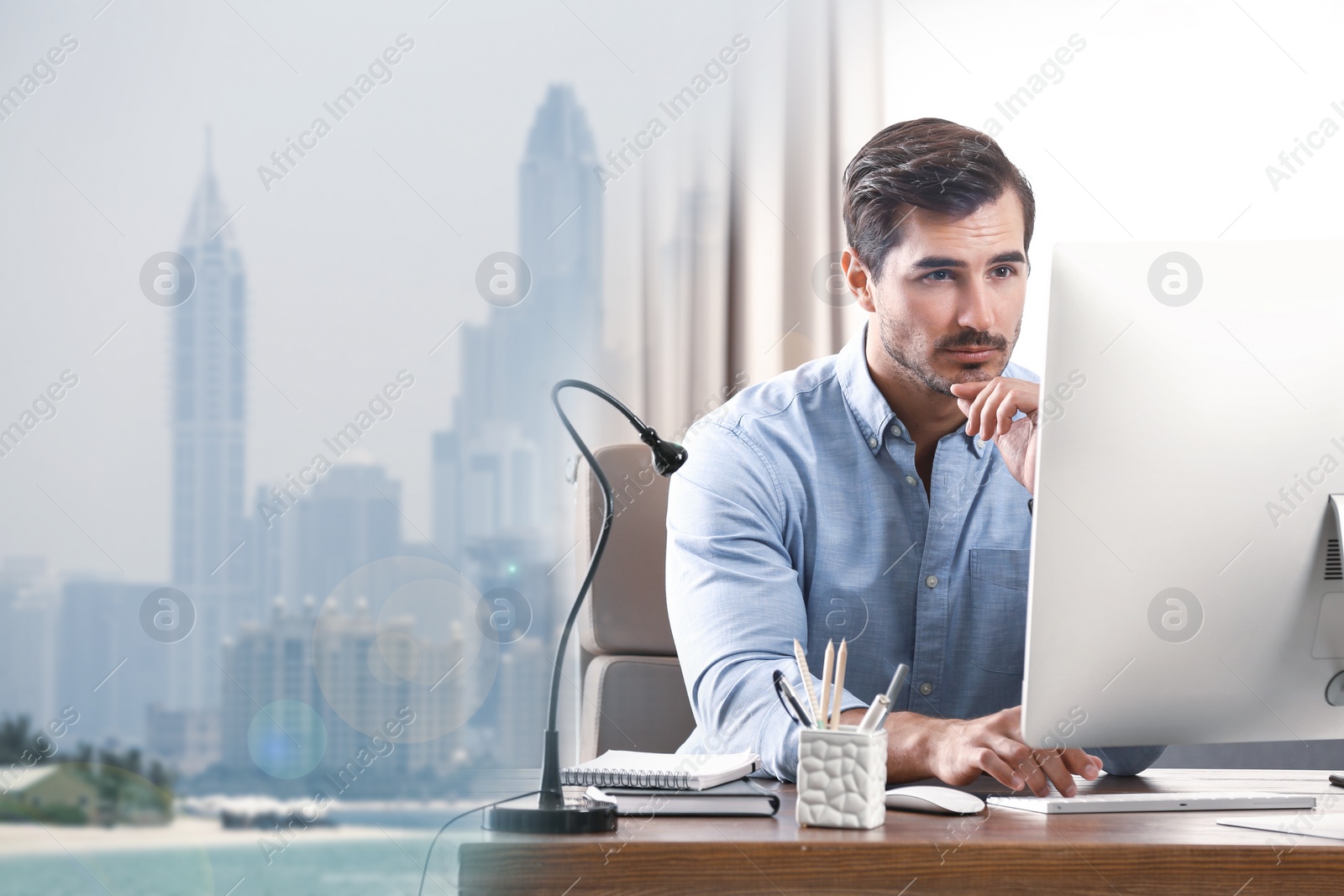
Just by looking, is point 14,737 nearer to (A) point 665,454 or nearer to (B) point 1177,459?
(A) point 665,454

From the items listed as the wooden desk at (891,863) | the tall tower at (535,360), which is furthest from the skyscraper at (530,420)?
the wooden desk at (891,863)

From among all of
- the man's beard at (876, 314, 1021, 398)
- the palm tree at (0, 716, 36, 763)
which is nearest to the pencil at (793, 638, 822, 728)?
the man's beard at (876, 314, 1021, 398)

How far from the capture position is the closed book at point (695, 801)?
63cm

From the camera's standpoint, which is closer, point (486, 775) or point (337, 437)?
point (337, 437)

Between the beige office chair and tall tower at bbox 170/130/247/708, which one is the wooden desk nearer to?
the beige office chair

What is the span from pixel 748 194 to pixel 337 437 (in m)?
1.31

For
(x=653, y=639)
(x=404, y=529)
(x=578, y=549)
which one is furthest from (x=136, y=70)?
(x=653, y=639)

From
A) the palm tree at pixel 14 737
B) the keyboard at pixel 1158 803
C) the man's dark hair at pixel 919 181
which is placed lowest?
the palm tree at pixel 14 737

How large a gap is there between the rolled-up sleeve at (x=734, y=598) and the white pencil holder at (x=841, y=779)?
0.18 metres

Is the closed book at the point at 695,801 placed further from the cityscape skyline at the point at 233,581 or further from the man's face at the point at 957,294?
the cityscape skyline at the point at 233,581

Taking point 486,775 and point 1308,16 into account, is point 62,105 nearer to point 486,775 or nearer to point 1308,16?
point 486,775

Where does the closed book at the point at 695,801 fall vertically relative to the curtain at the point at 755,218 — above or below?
below

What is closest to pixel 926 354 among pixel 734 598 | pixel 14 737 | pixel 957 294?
pixel 957 294

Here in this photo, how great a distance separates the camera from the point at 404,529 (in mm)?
1604
